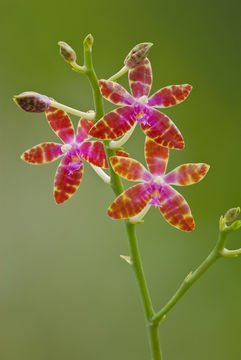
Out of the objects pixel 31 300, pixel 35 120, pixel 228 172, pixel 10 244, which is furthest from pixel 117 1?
pixel 31 300

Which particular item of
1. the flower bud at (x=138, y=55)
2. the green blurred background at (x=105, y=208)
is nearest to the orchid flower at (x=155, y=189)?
the flower bud at (x=138, y=55)

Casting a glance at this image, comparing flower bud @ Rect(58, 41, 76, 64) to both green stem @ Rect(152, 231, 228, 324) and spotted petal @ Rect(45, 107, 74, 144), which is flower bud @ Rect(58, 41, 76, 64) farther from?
green stem @ Rect(152, 231, 228, 324)

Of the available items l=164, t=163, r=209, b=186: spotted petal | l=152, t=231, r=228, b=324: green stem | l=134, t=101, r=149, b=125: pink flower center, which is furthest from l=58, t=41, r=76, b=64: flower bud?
l=152, t=231, r=228, b=324: green stem

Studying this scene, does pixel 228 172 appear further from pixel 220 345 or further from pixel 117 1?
pixel 117 1

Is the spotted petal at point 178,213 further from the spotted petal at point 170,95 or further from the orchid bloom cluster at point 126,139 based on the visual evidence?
the spotted petal at point 170,95

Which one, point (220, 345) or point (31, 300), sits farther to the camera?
point (220, 345)

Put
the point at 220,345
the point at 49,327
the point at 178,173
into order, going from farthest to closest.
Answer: the point at 220,345 < the point at 49,327 < the point at 178,173
